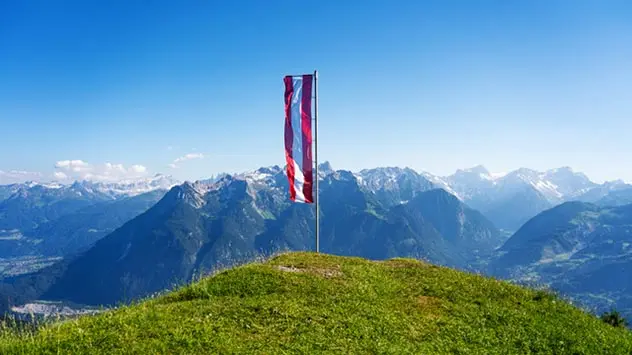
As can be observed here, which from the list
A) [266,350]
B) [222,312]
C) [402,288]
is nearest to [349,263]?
[402,288]

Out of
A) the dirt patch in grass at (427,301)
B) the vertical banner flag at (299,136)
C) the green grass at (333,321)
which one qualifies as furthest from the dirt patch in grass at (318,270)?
the vertical banner flag at (299,136)

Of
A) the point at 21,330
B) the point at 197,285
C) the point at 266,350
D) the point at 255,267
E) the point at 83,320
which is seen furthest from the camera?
the point at 255,267

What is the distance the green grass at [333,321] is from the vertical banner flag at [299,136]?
7.29m

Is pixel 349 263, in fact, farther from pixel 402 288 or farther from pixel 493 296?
pixel 493 296

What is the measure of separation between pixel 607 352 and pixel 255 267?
16.7m

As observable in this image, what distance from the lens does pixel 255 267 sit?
24.0m

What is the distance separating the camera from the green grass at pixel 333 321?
14055mm

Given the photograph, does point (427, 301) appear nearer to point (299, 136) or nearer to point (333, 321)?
point (333, 321)

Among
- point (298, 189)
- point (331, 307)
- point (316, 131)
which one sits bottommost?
point (331, 307)

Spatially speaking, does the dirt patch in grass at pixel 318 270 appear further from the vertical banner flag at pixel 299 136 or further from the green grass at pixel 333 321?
the vertical banner flag at pixel 299 136

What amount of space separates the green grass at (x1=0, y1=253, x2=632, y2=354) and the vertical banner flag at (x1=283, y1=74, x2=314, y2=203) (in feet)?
23.9

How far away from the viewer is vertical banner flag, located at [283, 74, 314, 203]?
102 feet

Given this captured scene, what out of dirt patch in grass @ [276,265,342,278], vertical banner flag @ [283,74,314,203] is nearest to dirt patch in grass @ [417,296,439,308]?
dirt patch in grass @ [276,265,342,278]

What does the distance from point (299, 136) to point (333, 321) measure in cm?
1715
